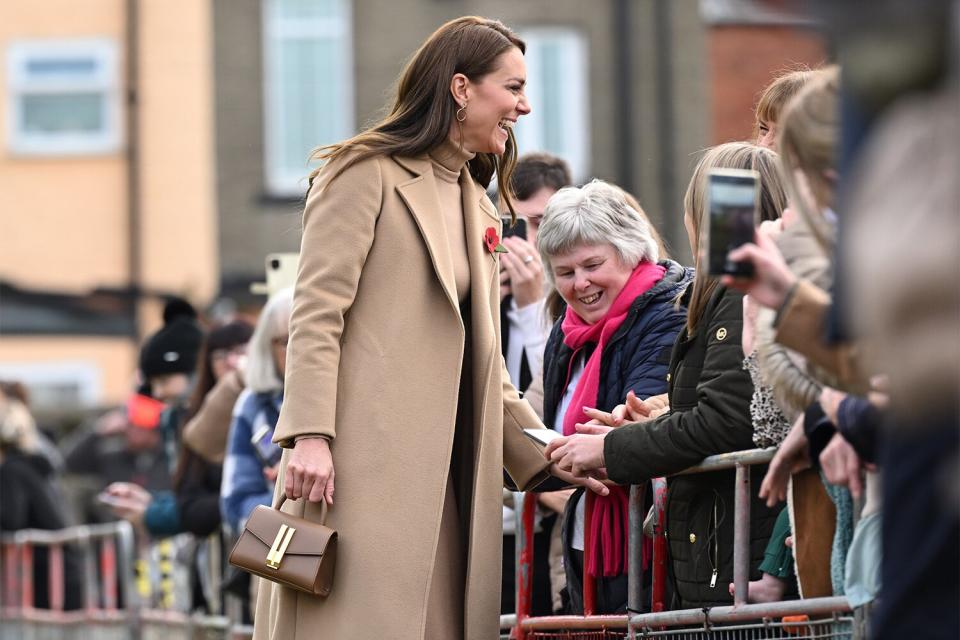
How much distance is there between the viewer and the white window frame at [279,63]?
21.9 meters

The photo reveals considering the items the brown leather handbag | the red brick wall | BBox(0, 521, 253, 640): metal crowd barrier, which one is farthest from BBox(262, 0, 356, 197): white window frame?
the brown leather handbag

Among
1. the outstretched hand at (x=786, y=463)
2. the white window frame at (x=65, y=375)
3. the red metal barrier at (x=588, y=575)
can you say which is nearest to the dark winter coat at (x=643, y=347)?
the red metal barrier at (x=588, y=575)

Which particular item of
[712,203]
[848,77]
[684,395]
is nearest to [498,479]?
[684,395]

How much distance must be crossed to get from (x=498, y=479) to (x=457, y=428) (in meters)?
0.17

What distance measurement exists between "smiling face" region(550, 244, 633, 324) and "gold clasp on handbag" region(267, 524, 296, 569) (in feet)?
3.93

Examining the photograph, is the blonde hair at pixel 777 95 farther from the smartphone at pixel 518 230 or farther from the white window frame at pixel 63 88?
the white window frame at pixel 63 88

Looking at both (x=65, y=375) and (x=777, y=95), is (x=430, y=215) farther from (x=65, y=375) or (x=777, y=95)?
(x=65, y=375)

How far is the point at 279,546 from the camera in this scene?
462 centimetres

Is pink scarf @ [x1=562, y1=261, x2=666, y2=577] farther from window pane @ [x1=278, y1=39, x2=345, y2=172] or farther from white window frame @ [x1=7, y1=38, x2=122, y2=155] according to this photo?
white window frame @ [x1=7, y1=38, x2=122, y2=155]

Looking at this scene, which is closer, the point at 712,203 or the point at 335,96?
the point at 712,203

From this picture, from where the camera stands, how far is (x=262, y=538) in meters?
4.67

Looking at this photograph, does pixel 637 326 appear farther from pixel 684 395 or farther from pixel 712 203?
pixel 712 203

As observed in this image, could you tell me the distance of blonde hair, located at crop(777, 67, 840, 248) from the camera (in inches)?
124

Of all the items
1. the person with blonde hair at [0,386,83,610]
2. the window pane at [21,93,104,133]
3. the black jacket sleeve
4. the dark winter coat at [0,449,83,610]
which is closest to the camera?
the black jacket sleeve
